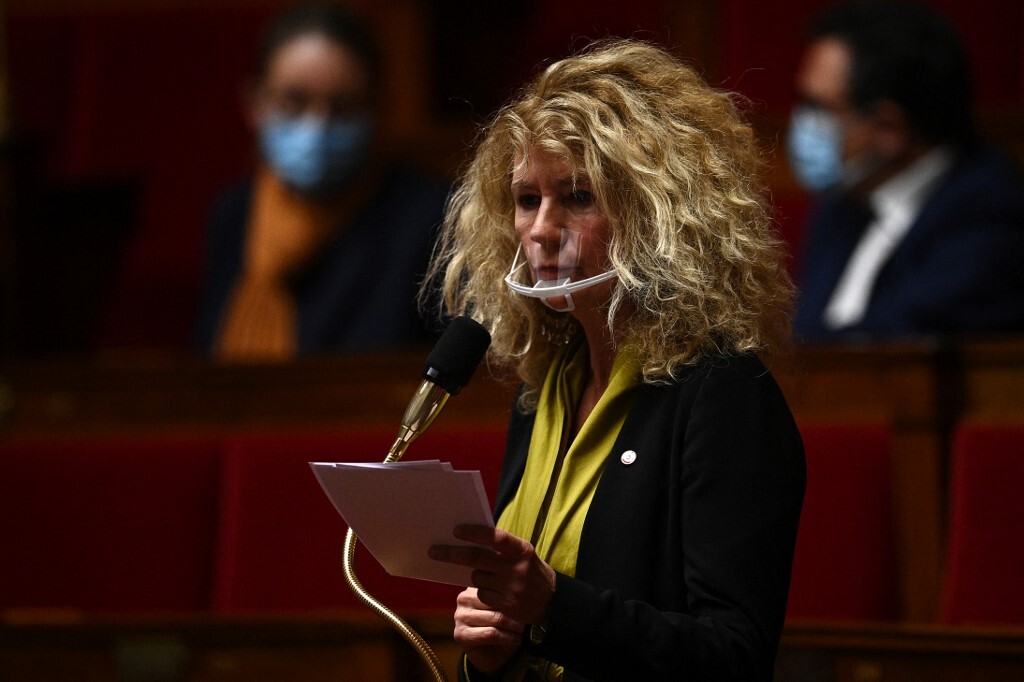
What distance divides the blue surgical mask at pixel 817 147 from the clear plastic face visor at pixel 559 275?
56.0 inches

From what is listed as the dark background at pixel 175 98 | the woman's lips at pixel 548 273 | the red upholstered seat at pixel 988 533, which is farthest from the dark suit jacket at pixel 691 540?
the dark background at pixel 175 98

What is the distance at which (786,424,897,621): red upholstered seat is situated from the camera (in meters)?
1.62

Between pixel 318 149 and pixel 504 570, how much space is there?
5.56 ft

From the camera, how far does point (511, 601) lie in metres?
0.89

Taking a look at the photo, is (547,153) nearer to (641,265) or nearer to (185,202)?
(641,265)

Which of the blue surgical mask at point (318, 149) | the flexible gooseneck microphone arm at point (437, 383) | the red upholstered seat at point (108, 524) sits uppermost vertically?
Result: the flexible gooseneck microphone arm at point (437, 383)

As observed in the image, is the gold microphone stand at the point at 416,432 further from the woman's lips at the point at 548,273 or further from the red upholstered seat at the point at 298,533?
the red upholstered seat at the point at 298,533

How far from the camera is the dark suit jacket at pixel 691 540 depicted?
0.90 meters

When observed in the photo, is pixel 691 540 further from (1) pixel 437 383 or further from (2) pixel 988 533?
(2) pixel 988 533

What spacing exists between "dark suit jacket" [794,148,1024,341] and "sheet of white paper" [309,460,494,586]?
4.00ft

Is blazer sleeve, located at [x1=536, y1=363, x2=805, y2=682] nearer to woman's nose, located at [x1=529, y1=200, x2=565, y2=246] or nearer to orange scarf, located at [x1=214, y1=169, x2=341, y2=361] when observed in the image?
woman's nose, located at [x1=529, y1=200, x2=565, y2=246]

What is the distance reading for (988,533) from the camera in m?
1.56

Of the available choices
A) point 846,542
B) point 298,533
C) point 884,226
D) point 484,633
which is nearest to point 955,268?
point 884,226

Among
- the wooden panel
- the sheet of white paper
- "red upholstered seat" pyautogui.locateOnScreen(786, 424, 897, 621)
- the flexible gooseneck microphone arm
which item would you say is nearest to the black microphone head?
the flexible gooseneck microphone arm
